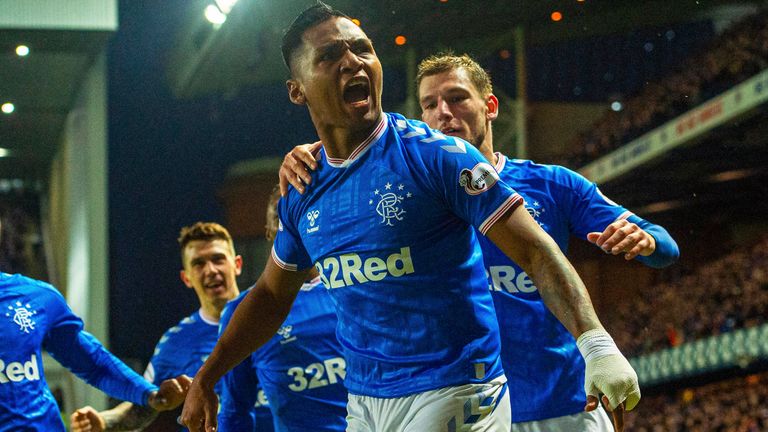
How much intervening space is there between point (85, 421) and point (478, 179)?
2485 millimetres

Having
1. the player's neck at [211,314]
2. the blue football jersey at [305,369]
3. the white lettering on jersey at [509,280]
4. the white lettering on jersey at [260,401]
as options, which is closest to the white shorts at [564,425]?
the white lettering on jersey at [509,280]

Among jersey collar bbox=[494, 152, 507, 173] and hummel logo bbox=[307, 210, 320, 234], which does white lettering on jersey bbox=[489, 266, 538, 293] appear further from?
hummel logo bbox=[307, 210, 320, 234]

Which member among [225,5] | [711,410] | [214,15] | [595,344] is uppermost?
[214,15]

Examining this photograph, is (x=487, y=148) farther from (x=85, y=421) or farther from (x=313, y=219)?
(x=85, y=421)

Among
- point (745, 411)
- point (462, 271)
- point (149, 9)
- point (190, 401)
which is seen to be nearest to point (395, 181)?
point (462, 271)

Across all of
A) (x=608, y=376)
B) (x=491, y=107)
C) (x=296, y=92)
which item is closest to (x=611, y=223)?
(x=491, y=107)

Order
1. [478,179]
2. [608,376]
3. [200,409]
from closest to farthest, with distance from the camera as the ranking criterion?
[608,376], [478,179], [200,409]

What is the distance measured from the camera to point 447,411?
2270 mm

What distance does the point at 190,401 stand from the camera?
8.87 ft

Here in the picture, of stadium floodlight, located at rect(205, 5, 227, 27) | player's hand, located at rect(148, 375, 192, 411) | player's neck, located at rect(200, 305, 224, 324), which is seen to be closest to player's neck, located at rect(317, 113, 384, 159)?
player's hand, located at rect(148, 375, 192, 411)

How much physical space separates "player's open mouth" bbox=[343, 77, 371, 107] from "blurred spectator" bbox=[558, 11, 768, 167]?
11914mm

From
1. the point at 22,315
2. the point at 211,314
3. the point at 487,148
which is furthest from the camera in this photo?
the point at 211,314

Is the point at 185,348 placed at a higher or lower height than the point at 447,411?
higher

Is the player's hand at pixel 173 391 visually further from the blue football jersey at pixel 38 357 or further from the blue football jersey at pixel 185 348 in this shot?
the blue football jersey at pixel 185 348
